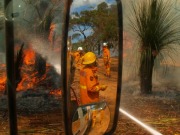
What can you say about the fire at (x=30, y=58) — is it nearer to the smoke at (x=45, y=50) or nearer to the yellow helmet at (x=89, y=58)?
the smoke at (x=45, y=50)

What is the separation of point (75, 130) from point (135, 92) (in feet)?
31.2

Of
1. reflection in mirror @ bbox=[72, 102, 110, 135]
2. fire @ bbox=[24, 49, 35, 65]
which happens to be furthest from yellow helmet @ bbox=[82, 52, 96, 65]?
fire @ bbox=[24, 49, 35, 65]

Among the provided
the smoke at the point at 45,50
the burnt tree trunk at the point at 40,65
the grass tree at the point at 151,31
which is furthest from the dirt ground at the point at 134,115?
the burnt tree trunk at the point at 40,65

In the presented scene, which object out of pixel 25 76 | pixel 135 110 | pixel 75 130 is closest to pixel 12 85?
pixel 75 130

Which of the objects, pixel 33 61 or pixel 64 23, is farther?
pixel 33 61

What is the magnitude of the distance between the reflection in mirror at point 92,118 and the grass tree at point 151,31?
315 inches

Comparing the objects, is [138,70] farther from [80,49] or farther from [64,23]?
[64,23]

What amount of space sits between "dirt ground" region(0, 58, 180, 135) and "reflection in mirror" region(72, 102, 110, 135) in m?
2.42

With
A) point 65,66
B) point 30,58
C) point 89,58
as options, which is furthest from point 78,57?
point 30,58

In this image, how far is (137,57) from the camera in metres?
10.7

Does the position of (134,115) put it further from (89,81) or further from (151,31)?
(89,81)

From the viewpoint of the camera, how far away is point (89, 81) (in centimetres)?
381

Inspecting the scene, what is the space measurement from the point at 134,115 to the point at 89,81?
14.8 feet

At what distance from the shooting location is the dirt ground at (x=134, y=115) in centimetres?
634
